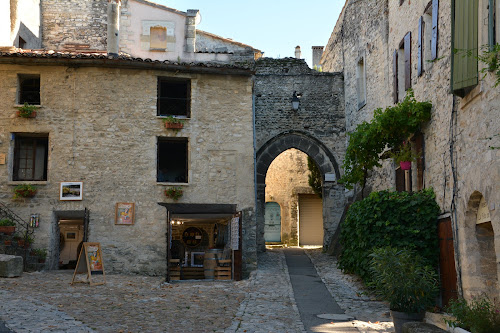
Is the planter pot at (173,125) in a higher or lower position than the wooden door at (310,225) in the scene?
higher

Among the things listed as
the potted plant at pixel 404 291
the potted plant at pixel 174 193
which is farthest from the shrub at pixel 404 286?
the potted plant at pixel 174 193

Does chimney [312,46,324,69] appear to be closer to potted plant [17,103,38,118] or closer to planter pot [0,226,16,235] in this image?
potted plant [17,103,38,118]

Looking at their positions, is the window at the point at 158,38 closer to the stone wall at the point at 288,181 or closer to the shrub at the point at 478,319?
the stone wall at the point at 288,181

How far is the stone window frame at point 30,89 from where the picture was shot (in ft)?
47.5

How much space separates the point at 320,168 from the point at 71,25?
1086cm

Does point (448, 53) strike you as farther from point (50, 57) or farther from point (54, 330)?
point (50, 57)

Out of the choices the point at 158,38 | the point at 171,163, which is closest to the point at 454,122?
the point at 171,163

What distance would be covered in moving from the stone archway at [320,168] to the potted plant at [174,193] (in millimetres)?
5001

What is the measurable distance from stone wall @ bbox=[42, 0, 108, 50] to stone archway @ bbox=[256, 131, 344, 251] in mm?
7610

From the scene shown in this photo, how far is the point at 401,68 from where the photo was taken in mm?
13094

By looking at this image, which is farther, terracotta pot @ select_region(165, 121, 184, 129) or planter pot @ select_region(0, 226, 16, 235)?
terracotta pot @ select_region(165, 121, 184, 129)

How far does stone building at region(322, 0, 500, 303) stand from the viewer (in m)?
7.60

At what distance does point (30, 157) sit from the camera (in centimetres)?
1445

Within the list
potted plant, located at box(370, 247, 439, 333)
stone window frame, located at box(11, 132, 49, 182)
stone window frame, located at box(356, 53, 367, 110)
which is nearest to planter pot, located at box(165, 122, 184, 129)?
stone window frame, located at box(11, 132, 49, 182)
